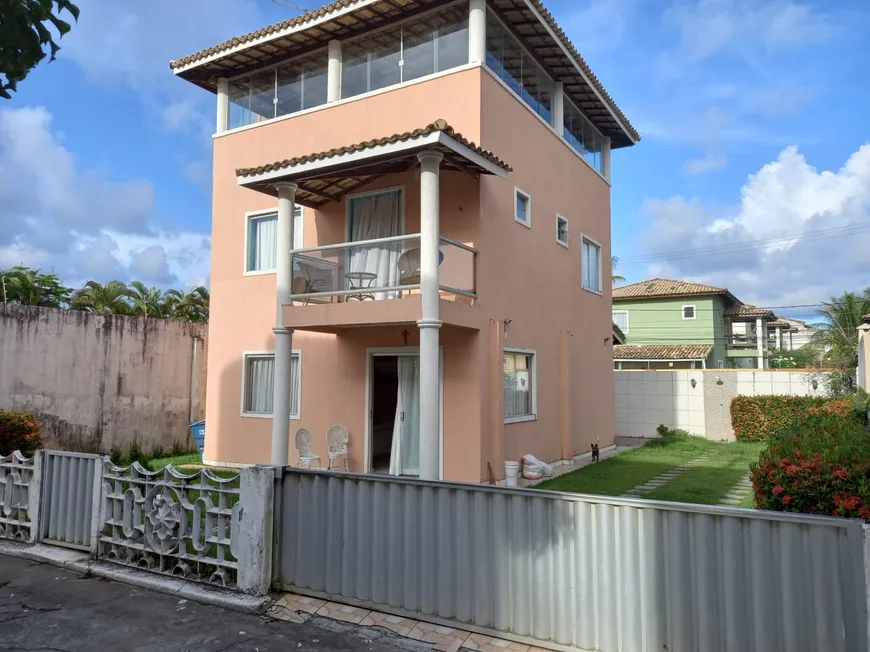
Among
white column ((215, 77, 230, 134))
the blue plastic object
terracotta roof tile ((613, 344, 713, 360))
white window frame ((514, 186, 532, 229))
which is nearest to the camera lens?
white window frame ((514, 186, 532, 229))

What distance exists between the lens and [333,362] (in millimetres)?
11539

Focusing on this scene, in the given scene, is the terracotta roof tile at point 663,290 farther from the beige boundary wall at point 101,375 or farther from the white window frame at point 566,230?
the beige boundary wall at point 101,375

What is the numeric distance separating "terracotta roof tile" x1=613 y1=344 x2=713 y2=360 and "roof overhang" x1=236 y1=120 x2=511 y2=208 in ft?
77.0

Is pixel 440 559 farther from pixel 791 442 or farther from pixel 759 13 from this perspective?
pixel 759 13

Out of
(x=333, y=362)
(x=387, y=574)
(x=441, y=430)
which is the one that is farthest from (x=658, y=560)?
(x=333, y=362)

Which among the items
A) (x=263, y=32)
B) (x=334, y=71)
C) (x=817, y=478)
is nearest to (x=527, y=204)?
(x=334, y=71)

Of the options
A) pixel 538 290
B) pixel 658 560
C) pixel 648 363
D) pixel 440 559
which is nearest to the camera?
pixel 658 560

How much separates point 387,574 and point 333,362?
675 cm

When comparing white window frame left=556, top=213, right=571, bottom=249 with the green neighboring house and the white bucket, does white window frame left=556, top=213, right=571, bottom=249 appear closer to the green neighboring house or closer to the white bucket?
the white bucket

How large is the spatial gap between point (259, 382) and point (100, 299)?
1518cm

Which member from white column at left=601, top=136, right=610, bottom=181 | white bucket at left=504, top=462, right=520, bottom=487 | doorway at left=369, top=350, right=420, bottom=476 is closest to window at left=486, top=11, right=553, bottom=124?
white column at left=601, top=136, right=610, bottom=181

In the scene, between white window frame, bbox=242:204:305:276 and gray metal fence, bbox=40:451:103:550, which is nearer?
gray metal fence, bbox=40:451:103:550

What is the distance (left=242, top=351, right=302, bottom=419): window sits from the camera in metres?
12.3

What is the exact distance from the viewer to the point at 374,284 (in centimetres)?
1006
